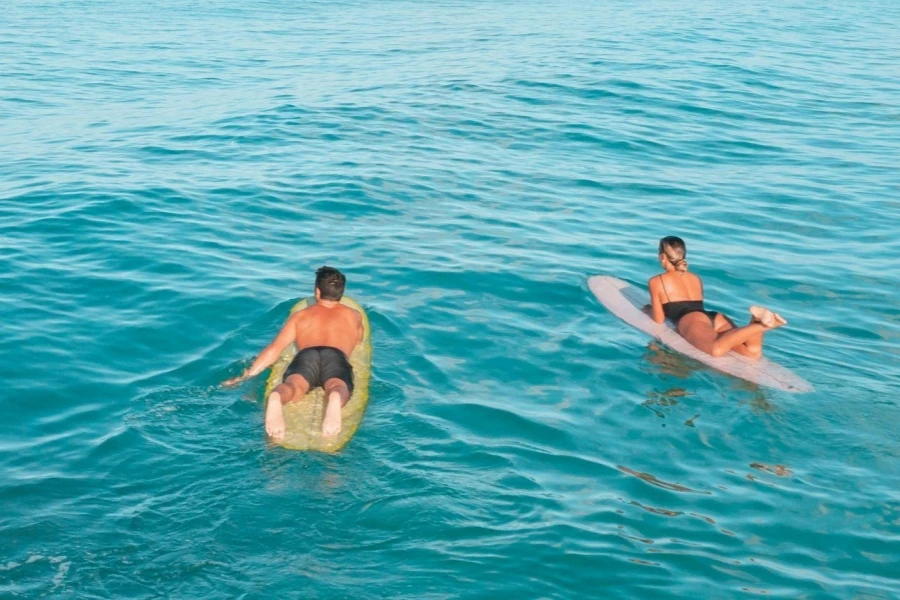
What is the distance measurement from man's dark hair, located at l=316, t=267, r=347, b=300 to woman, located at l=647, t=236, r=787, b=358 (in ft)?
12.0

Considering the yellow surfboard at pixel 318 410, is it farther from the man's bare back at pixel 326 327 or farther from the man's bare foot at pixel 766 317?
the man's bare foot at pixel 766 317

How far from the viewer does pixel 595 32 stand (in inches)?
1303

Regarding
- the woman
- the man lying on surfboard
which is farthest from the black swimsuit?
the man lying on surfboard

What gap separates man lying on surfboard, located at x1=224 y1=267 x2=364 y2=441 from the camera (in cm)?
898

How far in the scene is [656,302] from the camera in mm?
11258

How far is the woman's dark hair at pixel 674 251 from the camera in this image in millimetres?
11211

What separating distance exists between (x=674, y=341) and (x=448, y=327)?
2.45m

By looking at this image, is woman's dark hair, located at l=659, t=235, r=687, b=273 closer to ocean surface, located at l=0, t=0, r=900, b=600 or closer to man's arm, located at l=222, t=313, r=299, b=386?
ocean surface, located at l=0, t=0, r=900, b=600

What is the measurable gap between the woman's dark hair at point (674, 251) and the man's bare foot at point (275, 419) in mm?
4947

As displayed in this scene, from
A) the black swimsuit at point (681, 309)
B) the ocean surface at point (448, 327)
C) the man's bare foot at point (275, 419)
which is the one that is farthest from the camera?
the black swimsuit at point (681, 309)

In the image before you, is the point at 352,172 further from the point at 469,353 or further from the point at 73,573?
the point at 73,573

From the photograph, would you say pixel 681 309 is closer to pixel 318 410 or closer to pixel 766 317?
pixel 766 317

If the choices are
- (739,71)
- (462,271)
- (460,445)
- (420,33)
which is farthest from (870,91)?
(460,445)

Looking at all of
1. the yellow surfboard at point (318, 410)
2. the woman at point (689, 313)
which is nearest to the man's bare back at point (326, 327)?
the yellow surfboard at point (318, 410)
